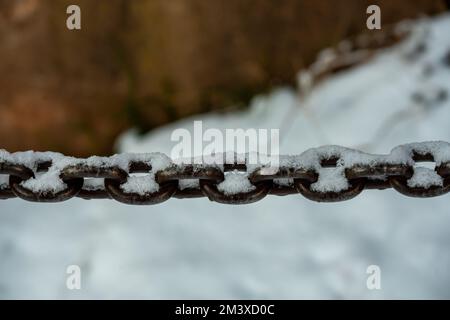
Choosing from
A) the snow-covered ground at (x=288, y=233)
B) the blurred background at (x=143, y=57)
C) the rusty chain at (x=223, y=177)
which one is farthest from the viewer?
the blurred background at (x=143, y=57)

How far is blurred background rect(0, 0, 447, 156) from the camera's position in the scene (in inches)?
107

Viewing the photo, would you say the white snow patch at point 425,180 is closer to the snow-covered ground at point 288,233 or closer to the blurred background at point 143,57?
the snow-covered ground at point 288,233

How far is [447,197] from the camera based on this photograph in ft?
7.61

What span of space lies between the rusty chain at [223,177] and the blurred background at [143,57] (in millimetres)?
1787

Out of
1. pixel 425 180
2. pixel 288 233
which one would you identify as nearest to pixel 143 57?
pixel 288 233

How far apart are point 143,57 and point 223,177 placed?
1.91 metres

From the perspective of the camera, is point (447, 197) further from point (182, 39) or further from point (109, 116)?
point (109, 116)

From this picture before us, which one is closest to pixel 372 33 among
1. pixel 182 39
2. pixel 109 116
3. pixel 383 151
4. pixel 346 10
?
pixel 346 10

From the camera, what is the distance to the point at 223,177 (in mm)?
1036

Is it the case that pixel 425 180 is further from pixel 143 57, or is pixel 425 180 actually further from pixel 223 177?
pixel 143 57

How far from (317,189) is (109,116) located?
201cm

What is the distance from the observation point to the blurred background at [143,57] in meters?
2.71

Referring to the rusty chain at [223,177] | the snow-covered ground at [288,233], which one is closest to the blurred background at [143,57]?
the snow-covered ground at [288,233]
